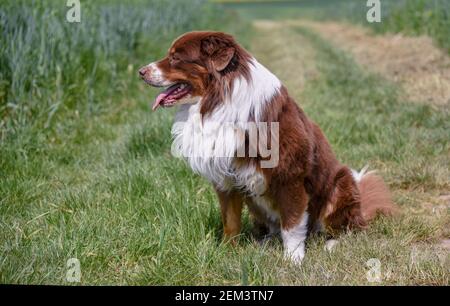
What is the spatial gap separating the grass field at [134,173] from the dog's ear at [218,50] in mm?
1007

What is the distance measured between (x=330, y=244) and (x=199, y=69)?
1.40 metres

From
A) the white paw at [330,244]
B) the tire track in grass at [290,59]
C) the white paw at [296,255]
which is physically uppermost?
the tire track in grass at [290,59]

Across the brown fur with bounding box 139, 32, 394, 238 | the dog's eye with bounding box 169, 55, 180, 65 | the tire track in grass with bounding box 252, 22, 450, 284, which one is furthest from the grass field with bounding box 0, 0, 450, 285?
the dog's eye with bounding box 169, 55, 180, 65

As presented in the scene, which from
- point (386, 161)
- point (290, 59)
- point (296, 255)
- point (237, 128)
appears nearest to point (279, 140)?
point (237, 128)

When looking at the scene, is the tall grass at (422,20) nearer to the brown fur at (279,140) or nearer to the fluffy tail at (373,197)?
the fluffy tail at (373,197)

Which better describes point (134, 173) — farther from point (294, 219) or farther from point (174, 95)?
point (294, 219)

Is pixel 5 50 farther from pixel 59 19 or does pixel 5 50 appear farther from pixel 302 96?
pixel 302 96

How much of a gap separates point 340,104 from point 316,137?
4099 mm

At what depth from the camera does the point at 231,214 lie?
11.7ft

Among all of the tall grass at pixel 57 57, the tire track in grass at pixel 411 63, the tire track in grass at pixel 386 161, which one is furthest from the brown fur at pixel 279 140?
the tire track in grass at pixel 411 63

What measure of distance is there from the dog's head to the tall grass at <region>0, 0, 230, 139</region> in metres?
2.47

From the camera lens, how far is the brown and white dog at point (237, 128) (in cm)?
319

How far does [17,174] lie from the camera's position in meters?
4.70
